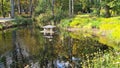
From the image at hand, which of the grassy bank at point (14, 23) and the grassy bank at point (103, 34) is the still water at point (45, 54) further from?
the grassy bank at point (14, 23)

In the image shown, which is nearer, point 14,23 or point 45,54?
point 45,54

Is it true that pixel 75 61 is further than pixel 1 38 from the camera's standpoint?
No

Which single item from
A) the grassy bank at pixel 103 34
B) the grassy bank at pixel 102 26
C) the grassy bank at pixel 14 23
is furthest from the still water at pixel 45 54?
the grassy bank at pixel 14 23

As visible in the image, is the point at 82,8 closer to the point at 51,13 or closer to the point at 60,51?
the point at 51,13

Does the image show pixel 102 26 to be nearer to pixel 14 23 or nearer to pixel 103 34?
pixel 103 34

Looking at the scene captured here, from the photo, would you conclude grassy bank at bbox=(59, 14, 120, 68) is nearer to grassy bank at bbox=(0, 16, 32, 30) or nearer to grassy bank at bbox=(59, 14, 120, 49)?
grassy bank at bbox=(59, 14, 120, 49)

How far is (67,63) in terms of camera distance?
19.7 meters

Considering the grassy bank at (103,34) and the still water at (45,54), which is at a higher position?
the grassy bank at (103,34)

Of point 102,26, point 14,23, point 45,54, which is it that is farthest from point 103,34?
point 14,23

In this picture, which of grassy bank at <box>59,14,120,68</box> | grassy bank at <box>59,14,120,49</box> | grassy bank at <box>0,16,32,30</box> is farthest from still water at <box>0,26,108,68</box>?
grassy bank at <box>0,16,32,30</box>

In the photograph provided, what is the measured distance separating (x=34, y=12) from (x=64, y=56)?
4278 centimetres

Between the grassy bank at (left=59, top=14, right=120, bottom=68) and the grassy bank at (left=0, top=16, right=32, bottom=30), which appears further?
the grassy bank at (left=0, top=16, right=32, bottom=30)

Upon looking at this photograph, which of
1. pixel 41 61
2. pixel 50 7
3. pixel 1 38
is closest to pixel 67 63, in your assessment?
pixel 41 61

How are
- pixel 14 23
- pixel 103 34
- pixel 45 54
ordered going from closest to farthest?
pixel 45 54 < pixel 103 34 < pixel 14 23
